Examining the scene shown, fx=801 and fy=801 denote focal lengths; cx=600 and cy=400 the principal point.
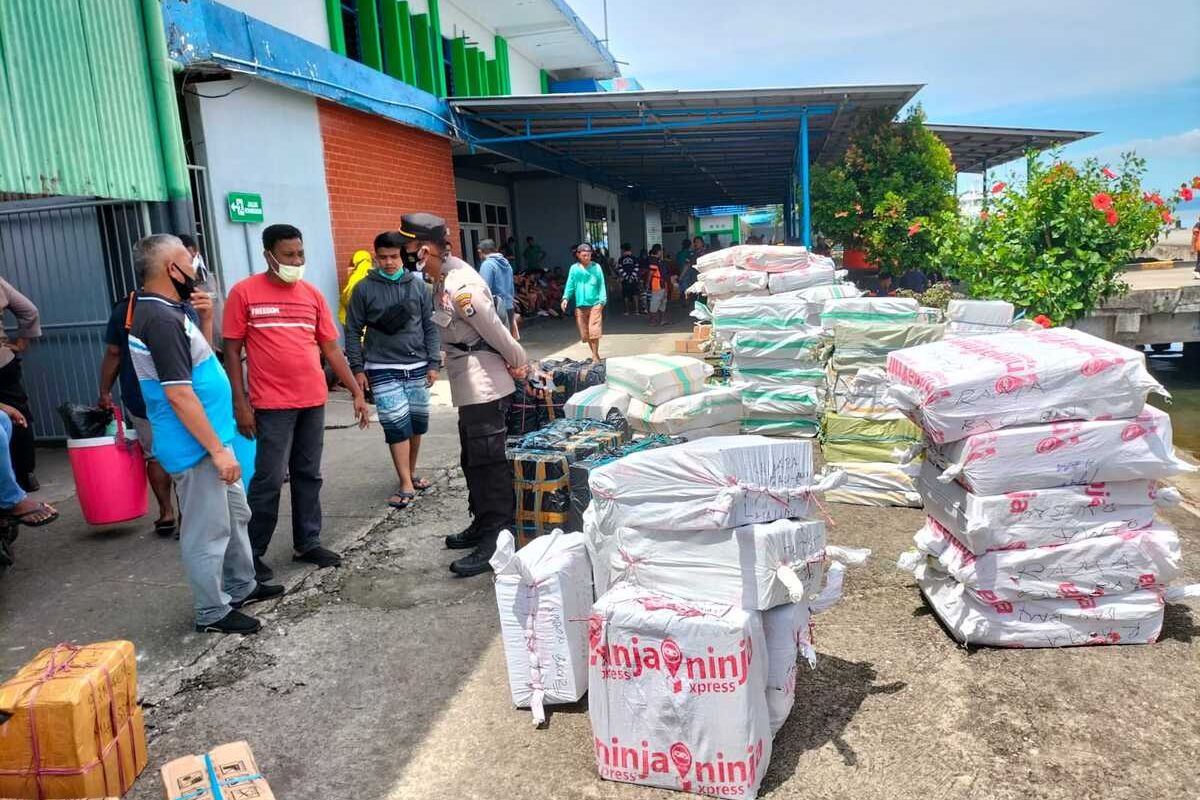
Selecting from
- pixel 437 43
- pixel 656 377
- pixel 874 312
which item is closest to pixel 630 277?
pixel 437 43

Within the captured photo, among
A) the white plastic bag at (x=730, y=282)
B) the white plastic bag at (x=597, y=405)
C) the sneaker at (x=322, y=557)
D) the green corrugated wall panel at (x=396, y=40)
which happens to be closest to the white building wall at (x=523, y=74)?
the green corrugated wall panel at (x=396, y=40)

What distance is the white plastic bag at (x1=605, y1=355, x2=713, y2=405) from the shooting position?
553 cm

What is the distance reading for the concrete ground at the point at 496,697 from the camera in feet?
8.14

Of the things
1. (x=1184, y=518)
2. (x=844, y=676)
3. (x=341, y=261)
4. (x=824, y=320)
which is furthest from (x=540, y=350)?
(x=844, y=676)

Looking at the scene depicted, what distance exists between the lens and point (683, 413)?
5574 millimetres

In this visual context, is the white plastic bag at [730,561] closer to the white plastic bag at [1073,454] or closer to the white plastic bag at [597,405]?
the white plastic bag at [1073,454]

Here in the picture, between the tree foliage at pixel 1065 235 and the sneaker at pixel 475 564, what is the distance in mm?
5522

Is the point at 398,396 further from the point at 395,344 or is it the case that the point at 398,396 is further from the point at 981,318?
the point at 981,318

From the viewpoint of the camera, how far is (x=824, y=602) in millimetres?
2746

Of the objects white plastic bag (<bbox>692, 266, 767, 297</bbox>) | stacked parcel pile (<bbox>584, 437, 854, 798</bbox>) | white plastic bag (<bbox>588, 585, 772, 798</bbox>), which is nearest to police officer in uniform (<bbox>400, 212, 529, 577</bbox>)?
stacked parcel pile (<bbox>584, 437, 854, 798</bbox>)

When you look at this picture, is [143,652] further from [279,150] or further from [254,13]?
[254,13]

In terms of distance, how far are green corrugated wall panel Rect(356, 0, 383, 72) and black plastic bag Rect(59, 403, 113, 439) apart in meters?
7.27

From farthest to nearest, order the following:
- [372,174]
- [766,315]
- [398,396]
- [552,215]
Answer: [552,215], [372,174], [766,315], [398,396]

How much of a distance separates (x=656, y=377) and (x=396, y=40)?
804 centimetres
